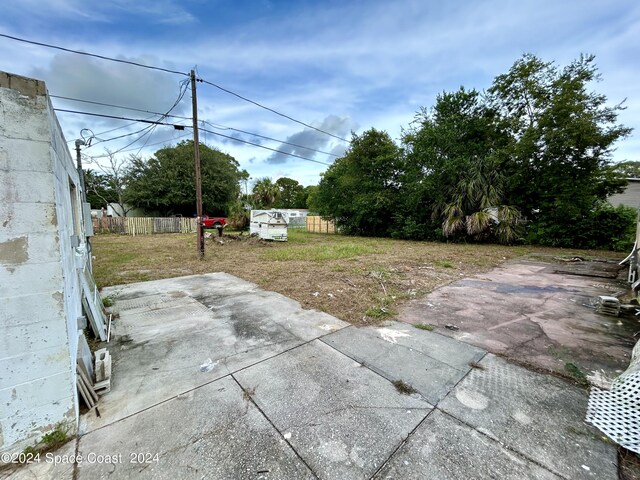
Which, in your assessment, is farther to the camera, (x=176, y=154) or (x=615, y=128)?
(x=176, y=154)

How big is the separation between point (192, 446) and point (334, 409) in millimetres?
917

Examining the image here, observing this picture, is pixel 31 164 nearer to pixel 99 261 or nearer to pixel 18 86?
pixel 18 86

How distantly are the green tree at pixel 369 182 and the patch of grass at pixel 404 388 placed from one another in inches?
546

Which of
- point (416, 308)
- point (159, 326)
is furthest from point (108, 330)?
point (416, 308)

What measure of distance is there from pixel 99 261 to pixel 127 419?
7.79m

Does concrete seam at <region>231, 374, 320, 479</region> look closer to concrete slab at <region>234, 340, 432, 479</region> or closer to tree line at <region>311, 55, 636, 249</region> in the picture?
concrete slab at <region>234, 340, 432, 479</region>

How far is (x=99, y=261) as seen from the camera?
734 centimetres

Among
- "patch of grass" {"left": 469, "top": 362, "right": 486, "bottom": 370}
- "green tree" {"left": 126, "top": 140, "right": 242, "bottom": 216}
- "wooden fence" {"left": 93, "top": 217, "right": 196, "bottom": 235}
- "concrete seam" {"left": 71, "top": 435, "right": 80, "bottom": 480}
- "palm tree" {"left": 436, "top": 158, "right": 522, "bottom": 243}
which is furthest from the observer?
"green tree" {"left": 126, "top": 140, "right": 242, "bottom": 216}

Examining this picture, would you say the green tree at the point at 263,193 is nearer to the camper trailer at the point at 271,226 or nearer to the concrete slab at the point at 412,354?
the camper trailer at the point at 271,226

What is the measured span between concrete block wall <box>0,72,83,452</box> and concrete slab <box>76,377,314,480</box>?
350 millimetres

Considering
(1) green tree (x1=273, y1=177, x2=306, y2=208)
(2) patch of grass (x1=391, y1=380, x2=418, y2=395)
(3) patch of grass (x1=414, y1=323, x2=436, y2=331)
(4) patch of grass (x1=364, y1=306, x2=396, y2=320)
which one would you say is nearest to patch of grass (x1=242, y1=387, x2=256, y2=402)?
(2) patch of grass (x1=391, y1=380, x2=418, y2=395)

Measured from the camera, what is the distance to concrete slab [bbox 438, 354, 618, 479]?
4.55 ft

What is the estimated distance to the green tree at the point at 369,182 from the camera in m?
15.3

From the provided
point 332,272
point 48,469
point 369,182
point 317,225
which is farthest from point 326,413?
point 317,225
